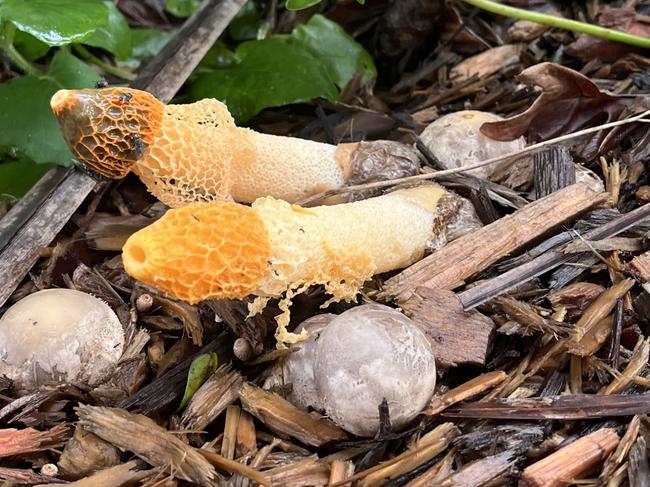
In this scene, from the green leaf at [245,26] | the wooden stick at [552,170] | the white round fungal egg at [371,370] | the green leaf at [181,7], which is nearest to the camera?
the white round fungal egg at [371,370]

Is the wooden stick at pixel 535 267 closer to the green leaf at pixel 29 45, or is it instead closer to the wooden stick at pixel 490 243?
the wooden stick at pixel 490 243

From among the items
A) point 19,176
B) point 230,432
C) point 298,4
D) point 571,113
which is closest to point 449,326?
point 230,432

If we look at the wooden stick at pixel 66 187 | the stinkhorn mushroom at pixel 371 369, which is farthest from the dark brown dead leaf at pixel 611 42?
the stinkhorn mushroom at pixel 371 369

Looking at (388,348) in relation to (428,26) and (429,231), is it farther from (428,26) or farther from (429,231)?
(428,26)

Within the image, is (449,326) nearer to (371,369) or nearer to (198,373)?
(371,369)

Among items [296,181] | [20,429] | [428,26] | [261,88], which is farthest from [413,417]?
[428,26]

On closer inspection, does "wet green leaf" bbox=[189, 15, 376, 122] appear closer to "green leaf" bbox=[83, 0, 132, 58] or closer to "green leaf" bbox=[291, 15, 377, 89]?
"green leaf" bbox=[291, 15, 377, 89]
